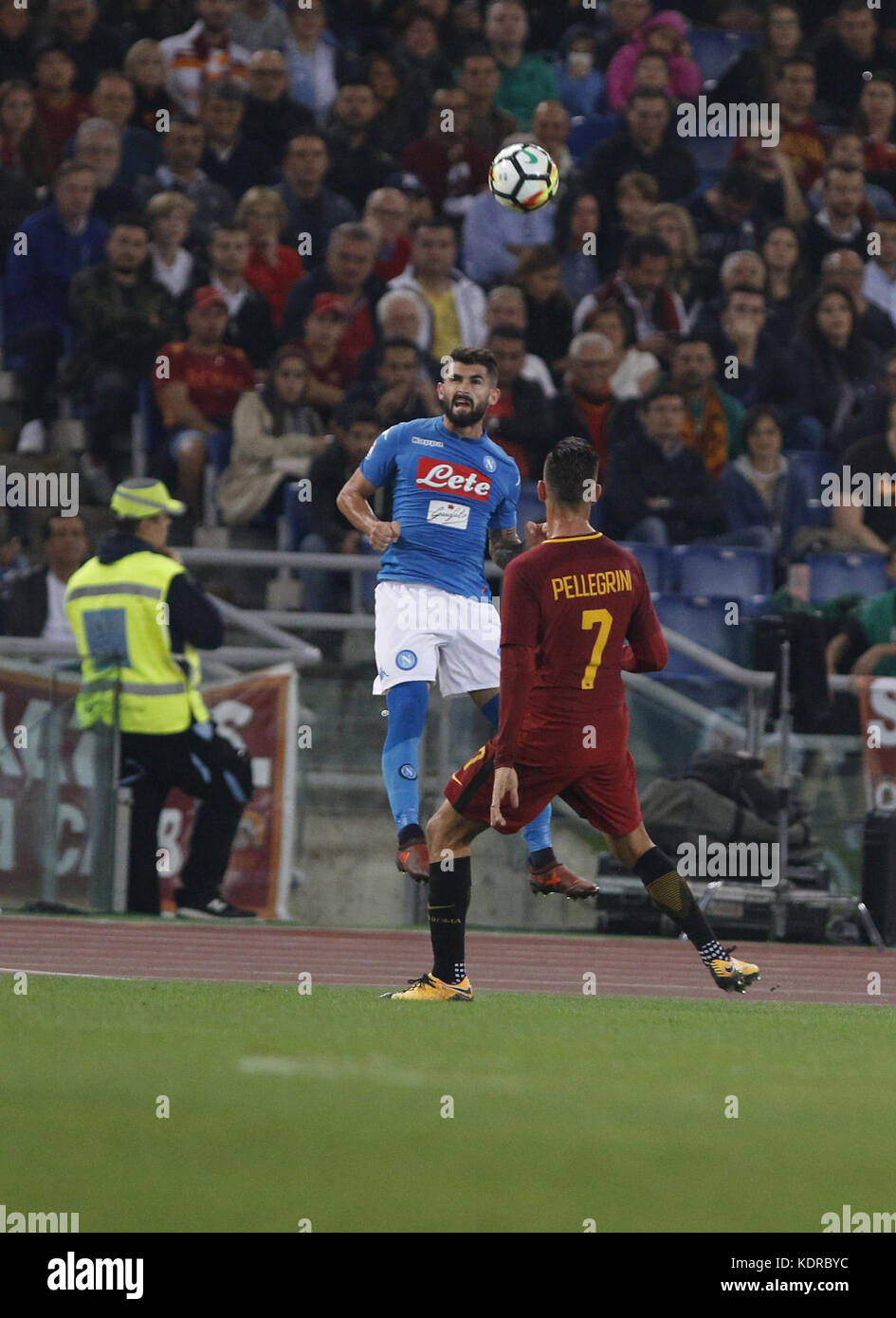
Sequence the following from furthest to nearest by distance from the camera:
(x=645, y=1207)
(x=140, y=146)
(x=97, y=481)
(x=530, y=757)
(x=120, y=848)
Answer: (x=140, y=146), (x=97, y=481), (x=120, y=848), (x=530, y=757), (x=645, y=1207)

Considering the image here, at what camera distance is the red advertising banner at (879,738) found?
14617mm

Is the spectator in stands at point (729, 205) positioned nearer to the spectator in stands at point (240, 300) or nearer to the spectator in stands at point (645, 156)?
the spectator in stands at point (645, 156)

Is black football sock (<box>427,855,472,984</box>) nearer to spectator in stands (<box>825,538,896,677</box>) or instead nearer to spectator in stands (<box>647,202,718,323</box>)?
spectator in stands (<box>825,538,896,677</box>)

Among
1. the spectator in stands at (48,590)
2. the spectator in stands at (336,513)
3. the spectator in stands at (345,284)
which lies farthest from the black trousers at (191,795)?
the spectator in stands at (345,284)

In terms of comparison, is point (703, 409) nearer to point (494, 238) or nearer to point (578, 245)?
point (578, 245)

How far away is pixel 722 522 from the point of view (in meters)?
17.1

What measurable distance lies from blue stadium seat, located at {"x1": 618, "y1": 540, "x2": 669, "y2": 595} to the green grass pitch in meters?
7.27

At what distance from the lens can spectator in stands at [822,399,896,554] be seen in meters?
17.4

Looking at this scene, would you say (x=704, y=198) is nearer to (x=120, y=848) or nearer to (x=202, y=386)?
(x=202, y=386)

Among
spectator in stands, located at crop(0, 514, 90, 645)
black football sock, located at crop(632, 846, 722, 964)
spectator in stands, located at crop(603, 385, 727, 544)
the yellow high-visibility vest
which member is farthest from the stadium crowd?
black football sock, located at crop(632, 846, 722, 964)

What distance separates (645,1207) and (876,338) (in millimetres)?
15205

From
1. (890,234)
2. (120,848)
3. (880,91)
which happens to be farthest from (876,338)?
(120,848)

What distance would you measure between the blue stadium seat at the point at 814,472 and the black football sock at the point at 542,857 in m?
7.91

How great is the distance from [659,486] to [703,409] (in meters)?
1.09
